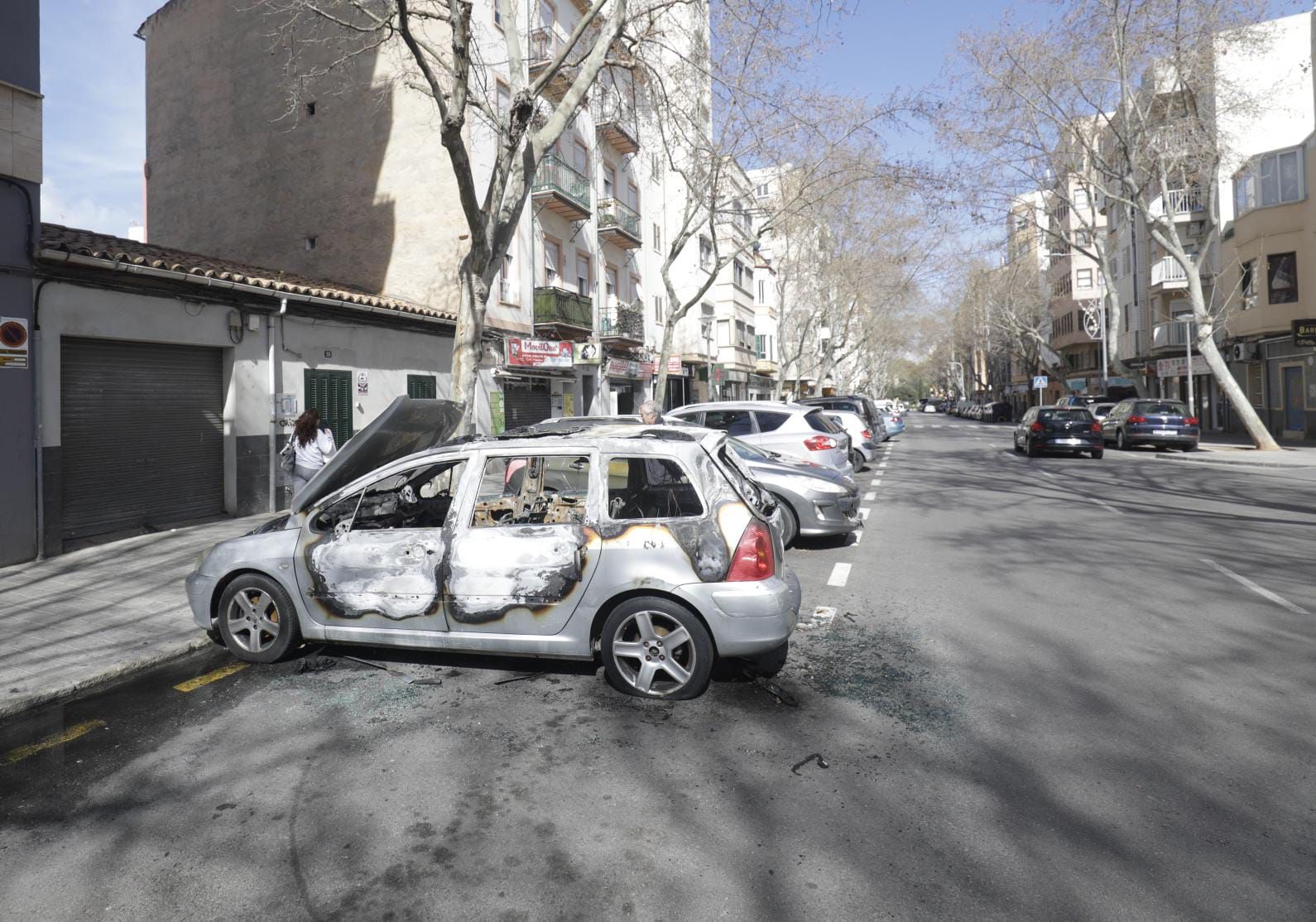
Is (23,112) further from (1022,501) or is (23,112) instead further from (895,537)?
(1022,501)

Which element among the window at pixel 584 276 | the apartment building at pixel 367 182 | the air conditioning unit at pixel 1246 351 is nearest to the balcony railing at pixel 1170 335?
the air conditioning unit at pixel 1246 351

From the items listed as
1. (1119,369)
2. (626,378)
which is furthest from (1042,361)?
(626,378)

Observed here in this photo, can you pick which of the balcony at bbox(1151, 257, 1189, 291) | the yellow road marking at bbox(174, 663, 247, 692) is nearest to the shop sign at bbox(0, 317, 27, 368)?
the yellow road marking at bbox(174, 663, 247, 692)

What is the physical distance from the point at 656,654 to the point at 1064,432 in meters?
20.0

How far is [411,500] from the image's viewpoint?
5.84 m

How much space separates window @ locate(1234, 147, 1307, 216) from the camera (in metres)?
25.8

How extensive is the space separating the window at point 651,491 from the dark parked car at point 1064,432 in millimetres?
19503

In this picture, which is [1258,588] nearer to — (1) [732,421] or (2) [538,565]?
(2) [538,565]

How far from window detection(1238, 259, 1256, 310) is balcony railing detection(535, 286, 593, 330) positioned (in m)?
22.4

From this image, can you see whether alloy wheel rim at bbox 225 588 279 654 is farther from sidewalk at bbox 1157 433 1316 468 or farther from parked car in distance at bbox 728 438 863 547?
sidewalk at bbox 1157 433 1316 468

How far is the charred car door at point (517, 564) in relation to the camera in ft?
15.0

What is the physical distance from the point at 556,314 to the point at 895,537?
45.3 feet

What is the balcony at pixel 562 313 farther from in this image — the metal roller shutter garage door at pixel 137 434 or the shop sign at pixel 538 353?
the metal roller shutter garage door at pixel 137 434

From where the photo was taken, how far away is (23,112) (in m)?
8.61
